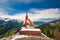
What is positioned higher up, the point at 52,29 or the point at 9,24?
the point at 9,24

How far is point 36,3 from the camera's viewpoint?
5391mm

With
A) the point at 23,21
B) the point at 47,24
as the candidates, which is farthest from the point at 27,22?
the point at 47,24

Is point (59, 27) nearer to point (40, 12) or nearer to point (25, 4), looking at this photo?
point (40, 12)

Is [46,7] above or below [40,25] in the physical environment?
above

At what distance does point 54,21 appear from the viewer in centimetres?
539

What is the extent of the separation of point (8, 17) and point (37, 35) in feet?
2.76

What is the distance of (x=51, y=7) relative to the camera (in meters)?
5.43

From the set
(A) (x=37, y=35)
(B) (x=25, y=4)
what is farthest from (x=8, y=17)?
(A) (x=37, y=35)

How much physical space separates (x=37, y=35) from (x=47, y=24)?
0.42m

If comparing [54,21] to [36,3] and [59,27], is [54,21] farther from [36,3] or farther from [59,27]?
[36,3]

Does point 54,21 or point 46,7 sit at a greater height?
point 46,7

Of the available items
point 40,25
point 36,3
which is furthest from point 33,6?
point 40,25

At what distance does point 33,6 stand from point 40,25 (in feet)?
1.54

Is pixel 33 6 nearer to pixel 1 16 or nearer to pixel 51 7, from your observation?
pixel 51 7
